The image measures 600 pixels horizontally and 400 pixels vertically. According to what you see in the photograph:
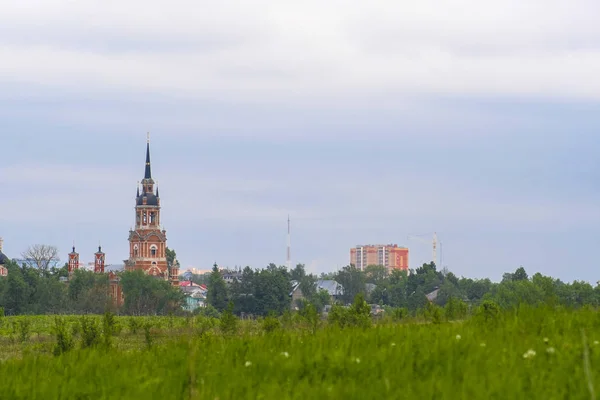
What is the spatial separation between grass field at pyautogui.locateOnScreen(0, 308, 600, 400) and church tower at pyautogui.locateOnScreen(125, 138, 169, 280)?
15562 centimetres

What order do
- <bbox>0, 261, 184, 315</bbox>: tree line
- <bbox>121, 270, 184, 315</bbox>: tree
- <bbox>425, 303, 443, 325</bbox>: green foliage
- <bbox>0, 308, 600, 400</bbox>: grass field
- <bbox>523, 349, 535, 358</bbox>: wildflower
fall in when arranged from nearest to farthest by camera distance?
<bbox>0, 308, 600, 400</bbox>: grass field
<bbox>523, 349, 535, 358</bbox>: wildflower
<bbox>425, 303, 443, 325</bbox>: green foliage
<bbox>0, 261, 184, 315</bbox>: tree line
<bbox>121, 270, 184, 315</bbox>: tree

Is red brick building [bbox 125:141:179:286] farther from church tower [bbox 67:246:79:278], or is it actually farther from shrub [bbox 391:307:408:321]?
shrub [bbox 391:307:408:321]

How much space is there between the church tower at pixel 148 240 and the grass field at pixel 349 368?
156m

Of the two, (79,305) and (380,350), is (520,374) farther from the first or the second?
(79,305)

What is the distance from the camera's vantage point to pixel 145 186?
180 metres

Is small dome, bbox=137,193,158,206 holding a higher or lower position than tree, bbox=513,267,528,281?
higher

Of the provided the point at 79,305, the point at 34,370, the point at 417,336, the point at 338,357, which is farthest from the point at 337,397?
the point at 79,305

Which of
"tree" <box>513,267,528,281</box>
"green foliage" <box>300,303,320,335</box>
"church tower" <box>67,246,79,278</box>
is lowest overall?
"green foliage" <box>300,303,320,335</box>

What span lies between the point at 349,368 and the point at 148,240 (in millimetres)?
163068

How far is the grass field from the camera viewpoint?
733cm

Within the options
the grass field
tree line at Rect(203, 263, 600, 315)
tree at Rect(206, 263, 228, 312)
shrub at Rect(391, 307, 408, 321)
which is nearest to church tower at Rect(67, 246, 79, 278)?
tree line at Rect(203, 263, 600, 315)

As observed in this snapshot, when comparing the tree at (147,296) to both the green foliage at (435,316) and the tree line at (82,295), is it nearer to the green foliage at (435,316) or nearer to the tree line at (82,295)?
the tree line at (82,295)

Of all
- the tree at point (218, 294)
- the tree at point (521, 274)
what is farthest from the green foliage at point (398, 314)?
the tree at point (521, 274)

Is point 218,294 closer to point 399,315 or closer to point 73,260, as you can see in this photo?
point 73,260
